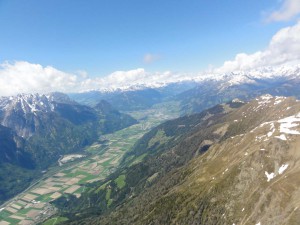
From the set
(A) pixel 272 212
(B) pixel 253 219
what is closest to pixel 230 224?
(B) pixel 253 219

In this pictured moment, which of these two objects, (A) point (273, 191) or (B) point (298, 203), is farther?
(A) point (273, 191)

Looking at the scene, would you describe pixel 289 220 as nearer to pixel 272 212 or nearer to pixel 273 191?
pixel 272 212

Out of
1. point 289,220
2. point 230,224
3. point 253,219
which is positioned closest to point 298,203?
point 289,220

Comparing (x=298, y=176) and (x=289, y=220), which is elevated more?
(x=298, y=176)

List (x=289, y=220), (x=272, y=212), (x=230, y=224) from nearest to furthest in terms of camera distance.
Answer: (x=289, y=220) < (x=272, y=212) < (x=230, y=224)

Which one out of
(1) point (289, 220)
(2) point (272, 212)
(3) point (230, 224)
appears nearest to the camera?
(1) point (289, 220)

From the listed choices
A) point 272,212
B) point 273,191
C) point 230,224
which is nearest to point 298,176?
point 273,191

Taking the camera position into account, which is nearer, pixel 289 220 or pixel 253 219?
pixel 289 220

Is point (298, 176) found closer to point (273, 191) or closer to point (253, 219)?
point (273, 191)

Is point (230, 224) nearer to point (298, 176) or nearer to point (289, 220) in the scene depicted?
point (289, 220)
